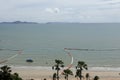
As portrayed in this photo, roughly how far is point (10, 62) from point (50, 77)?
39.2 m

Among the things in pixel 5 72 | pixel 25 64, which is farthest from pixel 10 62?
pixel 5 72

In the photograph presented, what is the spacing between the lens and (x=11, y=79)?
3909 centimetres

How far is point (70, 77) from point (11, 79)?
48.8 metres

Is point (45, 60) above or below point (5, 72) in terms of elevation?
above

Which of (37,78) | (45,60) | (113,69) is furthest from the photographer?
(45,60)

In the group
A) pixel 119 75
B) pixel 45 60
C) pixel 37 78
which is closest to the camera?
pixel 37 78

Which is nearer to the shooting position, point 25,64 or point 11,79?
point 11,79

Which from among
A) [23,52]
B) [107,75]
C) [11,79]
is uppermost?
[23,52]

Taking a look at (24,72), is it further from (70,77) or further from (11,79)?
(11,79)

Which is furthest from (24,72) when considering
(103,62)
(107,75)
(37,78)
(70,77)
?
(103,62)

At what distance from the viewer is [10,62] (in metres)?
122

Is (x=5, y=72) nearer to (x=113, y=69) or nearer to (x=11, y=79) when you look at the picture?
(x=11, y=79)

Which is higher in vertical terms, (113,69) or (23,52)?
(23,52)

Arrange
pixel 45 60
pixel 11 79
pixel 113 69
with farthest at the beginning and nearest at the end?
pixel 45 60 < pixel 113 69 < pixel 11 79
